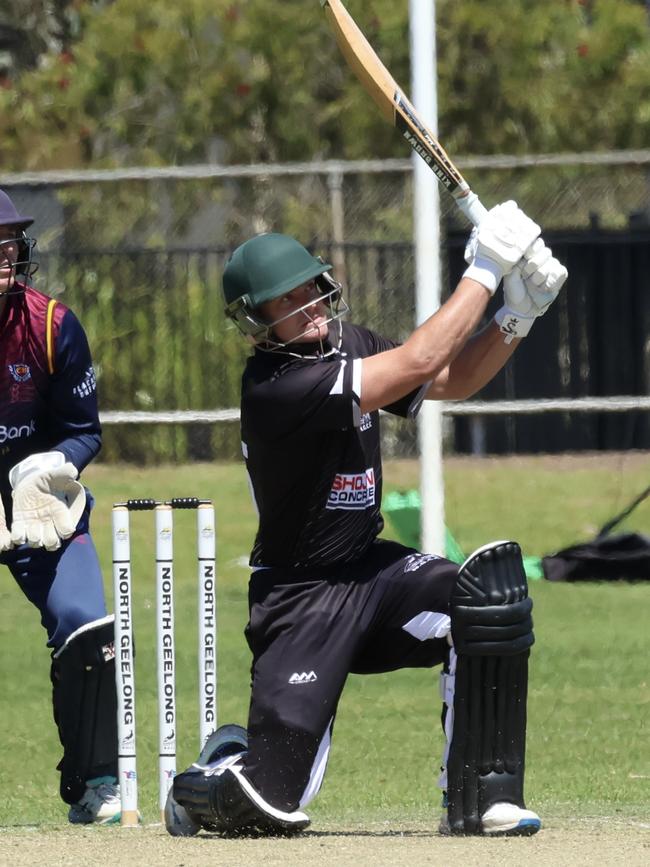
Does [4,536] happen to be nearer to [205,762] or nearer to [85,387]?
[85,387]

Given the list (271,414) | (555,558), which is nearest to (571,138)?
(555,558)

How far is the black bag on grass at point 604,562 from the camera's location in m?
11.1

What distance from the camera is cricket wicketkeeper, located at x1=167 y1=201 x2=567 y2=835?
5383mm

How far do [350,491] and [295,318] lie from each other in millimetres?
550

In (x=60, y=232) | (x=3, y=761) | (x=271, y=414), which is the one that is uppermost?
(x=60, y=232)

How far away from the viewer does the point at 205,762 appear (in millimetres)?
5723

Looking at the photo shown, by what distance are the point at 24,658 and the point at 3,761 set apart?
1.93 metres

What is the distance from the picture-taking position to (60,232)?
13258 mm

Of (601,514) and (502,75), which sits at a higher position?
(502,75)

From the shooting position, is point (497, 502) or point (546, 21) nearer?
point (497, 502)

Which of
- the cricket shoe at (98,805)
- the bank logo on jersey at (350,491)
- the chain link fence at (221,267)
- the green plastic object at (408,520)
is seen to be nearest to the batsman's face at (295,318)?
the bank logo on jersey at (350,491)

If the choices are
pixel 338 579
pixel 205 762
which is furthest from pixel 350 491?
pixel 205 762

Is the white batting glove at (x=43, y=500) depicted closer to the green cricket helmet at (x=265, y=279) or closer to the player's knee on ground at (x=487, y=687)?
the green cricket helmet at (x=265, y=279)

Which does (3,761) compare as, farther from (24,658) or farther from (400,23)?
(400,23)
